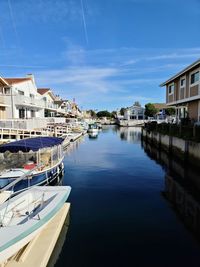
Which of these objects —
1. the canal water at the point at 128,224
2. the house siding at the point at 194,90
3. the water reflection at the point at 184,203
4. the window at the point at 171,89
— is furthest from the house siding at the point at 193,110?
the water reflection at the point at 184,203

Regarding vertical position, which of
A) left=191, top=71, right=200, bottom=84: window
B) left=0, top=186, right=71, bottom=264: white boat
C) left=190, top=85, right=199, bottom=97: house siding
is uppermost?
left=191, top=71, right=200, bottom=84: window

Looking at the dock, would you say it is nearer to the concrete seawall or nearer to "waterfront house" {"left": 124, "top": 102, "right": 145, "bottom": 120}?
the concrete seawall

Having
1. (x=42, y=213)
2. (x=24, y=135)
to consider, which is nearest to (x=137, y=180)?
(x=42, y=213)

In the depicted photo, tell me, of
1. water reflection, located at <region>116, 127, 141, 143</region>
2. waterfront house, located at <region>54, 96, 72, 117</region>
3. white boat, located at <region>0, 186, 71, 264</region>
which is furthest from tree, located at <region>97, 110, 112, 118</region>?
white boat, located at <region>0, 186, 71, 264</region>

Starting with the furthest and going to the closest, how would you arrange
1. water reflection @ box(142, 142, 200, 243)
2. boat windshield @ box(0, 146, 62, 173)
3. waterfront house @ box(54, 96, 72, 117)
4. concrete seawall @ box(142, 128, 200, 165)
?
waterfront house @ box(54, 96, 72, 117)
concrete seawall @ box(142, 128, 200, 165)
boat windshield @ box(0, 146, 62, 173)
water reflection @ box(142, 142, 200, 243)

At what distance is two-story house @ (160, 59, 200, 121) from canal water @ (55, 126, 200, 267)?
1117 cm

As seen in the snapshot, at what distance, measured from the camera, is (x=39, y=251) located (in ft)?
20.9

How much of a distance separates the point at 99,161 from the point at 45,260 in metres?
16.0

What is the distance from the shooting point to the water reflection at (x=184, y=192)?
9.59 meters

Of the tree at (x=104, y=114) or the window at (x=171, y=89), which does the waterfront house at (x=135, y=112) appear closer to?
the tree at (x=104, y=114)

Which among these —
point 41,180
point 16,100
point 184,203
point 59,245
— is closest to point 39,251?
point 59,245

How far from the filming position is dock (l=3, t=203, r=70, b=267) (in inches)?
229

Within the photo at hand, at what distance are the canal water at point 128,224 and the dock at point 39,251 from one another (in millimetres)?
445

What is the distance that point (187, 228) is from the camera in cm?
873
